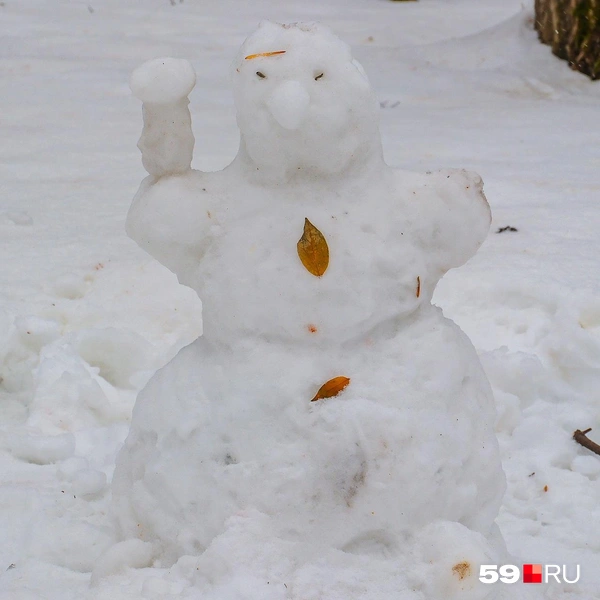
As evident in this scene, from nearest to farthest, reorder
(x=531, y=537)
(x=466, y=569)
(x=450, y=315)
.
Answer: (x=466, y=569)
(x=531, y=537)
(x=450, y=315)

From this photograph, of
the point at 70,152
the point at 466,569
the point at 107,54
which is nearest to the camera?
the point at 466,569

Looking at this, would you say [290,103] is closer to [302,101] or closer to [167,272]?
[302,101]

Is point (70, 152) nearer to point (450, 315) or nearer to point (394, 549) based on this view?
point (450, 315)

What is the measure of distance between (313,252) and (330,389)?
0.23m

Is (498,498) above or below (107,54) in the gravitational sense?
above

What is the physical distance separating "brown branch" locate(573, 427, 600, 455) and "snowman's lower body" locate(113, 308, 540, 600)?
2.32 feet

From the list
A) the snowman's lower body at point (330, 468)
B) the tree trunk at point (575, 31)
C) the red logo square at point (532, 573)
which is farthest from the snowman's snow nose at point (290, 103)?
the tree trunk at point (575, 31)

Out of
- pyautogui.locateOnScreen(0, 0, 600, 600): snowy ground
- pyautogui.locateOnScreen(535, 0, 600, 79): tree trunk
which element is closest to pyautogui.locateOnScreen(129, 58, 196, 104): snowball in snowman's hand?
pyautogui.locateOnScreen(0, 0, 600, 600): snowy ground

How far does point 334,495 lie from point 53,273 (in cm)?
155

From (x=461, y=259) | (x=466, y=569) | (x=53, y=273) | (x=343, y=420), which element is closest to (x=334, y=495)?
(x=343, y=420)

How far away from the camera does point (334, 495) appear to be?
1.49 m

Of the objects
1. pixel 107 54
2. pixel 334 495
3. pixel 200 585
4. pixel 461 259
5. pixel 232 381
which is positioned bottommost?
pixel 107 54

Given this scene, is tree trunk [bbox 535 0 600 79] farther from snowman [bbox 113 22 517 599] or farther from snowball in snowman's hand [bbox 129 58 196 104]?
snowball in snowman's hand [bbox 129 58 196 104]

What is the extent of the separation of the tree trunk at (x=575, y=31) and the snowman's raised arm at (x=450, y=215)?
11.1ft
